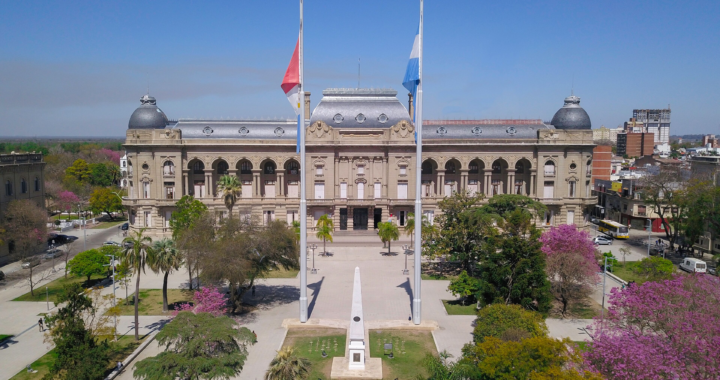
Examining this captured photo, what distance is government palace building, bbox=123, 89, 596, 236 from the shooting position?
69188 mm

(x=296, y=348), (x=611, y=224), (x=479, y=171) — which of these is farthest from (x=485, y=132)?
(x=296, y=348)

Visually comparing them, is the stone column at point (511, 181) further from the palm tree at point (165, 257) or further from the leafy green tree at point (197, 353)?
the leafy green tree at point (197, 353)

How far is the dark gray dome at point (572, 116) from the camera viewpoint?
231ft

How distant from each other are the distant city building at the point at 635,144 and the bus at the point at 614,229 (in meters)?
106

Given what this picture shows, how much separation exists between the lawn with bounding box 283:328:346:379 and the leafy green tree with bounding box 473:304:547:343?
8539mm

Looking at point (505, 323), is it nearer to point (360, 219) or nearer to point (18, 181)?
point (360, 219)

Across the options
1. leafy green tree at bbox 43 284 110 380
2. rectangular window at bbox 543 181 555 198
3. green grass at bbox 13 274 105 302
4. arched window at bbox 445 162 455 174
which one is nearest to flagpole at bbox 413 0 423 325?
leafy green tree at bbox 43 284 110 380

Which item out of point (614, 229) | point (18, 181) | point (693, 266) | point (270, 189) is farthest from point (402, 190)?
point (18, 181)

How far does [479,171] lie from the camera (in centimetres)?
7388

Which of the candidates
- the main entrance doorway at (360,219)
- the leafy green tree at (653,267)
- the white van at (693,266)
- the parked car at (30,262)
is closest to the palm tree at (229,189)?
the parked car at (30,262)

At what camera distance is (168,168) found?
2726 inches

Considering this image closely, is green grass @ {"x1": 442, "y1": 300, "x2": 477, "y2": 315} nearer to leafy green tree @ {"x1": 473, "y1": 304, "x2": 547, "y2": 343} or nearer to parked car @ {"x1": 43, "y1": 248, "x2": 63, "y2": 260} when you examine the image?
leafy green tree @ {"x1": 473, "y1": 304, "x2": 547, "y2": 343}

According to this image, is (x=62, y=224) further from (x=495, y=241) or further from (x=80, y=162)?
(x=495, y=241)

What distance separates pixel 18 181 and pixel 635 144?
170m
